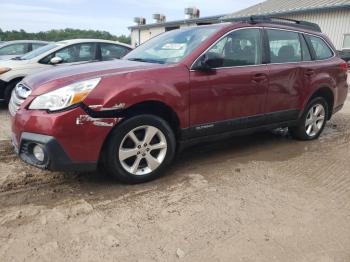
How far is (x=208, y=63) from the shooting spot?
3.98 m

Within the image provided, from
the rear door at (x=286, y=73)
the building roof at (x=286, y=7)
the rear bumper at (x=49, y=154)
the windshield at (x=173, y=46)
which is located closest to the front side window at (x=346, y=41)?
the building roof at (x=286, y=7)

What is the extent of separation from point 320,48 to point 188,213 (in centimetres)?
375

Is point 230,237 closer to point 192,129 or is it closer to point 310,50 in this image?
point 192,129

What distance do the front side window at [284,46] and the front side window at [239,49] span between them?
25cm

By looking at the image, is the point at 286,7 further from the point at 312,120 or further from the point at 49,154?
the point at 49,154

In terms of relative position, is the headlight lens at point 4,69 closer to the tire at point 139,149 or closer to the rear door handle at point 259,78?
the tire at point 139,149

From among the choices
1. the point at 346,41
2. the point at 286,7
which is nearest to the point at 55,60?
the point at 346,41

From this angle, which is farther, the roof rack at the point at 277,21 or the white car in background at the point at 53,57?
the white car in background at the point at 53,57

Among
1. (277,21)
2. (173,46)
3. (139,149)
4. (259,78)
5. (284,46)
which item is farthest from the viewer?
(277,21)

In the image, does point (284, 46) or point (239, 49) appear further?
point (284, 46)

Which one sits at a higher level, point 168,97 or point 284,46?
point 284,46

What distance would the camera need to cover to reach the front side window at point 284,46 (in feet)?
15.9

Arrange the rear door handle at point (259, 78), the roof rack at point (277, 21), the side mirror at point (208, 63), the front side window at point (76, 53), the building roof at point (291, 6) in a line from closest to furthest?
1. the side mirror at point (208, 63)
2. the rear door handle at point (259, 78)
3. the roof rack at point (277, 21)
4. the front side window at point (76, 53)
5. the building roof at point (291, 6)

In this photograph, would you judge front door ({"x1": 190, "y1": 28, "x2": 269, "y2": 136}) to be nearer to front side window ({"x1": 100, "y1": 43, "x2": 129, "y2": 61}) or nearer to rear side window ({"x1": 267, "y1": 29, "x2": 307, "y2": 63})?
rear side window ({"x1": 267, "y1": 29, "x2": 307, "y2": 63})
